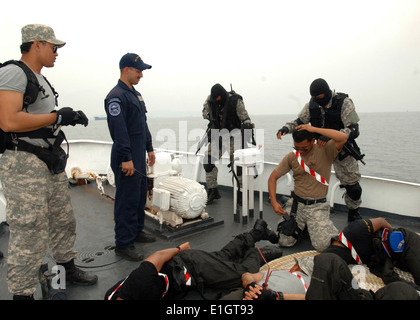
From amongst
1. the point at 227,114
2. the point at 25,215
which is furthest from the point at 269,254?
the point at 227,114

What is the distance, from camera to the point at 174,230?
3.26 m

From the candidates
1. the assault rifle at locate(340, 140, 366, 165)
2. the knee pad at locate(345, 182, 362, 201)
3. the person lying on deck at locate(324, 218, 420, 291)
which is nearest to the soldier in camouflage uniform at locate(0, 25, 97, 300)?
the person lying on deck at locate(324, 218, 420, 291)

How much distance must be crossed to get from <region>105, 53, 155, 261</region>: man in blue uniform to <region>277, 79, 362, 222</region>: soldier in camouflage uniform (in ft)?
4.93

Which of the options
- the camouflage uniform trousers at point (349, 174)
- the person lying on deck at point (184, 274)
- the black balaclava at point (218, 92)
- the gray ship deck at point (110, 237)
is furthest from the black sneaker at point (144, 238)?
the camouflage uniform trousers at point (349, 174)

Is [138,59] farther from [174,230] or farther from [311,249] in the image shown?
[311,249]

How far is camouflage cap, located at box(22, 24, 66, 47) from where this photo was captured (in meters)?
1.98

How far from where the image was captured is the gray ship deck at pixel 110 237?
98.5 inches

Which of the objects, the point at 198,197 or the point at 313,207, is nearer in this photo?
the point at 313,207

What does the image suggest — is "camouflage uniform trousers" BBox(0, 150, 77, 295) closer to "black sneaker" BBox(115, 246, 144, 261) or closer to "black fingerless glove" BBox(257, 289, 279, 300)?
"black sneaker" BBox(115, 246, 144, 261)

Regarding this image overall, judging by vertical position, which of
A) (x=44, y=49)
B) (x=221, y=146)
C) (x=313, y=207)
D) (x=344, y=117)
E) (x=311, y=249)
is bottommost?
(x=311, y=249)
